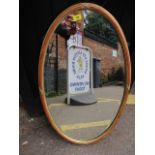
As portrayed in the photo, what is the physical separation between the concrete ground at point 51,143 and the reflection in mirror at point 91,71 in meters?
0.11

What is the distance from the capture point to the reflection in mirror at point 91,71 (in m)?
2.15

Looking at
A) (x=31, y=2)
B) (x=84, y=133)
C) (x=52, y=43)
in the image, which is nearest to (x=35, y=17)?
(x=31, y=2)

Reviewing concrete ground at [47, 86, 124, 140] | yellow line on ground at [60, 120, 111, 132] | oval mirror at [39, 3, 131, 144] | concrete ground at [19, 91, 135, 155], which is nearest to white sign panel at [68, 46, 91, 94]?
oval mirror at [39, 3, 131, 144]

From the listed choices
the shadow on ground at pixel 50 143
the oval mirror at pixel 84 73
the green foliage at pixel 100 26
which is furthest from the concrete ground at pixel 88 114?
the green foliage at pixel 100 26

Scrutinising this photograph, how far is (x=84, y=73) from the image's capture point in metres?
2.31

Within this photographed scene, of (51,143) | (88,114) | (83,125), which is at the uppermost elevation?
(88,114)

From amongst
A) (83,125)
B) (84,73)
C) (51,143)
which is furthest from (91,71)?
(51,143)

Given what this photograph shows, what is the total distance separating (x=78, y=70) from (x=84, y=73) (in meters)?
0.07

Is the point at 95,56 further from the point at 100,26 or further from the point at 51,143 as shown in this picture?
the point at 51,143

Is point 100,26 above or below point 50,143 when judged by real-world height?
above

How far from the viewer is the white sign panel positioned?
2227mm

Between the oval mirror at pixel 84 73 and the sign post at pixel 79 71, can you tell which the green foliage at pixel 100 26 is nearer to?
the oval mirror at pixel 84 73

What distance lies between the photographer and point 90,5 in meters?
2.20
